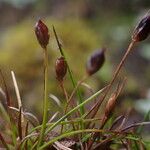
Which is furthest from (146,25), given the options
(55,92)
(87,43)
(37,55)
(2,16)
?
(2,16)

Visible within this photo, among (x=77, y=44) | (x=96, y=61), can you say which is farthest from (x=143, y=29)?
(x=77, y=44)

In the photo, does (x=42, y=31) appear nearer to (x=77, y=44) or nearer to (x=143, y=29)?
(x=143, y=29)

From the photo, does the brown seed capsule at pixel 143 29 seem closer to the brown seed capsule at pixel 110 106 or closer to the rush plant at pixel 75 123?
the rush plant at pixel 75 123

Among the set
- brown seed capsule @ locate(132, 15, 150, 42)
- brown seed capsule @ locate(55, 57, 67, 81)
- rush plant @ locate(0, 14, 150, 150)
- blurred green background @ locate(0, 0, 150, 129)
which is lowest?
blurred green background @ locate(0, 0, 150, 129)

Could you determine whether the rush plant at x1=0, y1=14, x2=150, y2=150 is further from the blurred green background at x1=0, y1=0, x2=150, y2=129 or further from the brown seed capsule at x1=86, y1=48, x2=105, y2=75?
the blurred green background at x1=0, y1=0, x2=150, y2=129

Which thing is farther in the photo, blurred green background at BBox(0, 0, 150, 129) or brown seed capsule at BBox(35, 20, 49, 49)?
blurred green background at BBox(0, 0, 150, 129)

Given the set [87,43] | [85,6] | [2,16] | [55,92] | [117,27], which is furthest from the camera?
[2,16]

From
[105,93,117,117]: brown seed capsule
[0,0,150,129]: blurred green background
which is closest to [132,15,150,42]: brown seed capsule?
[105,93,117,117]: brown seed capsule

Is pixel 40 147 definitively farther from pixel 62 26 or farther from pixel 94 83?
pixel 62 26

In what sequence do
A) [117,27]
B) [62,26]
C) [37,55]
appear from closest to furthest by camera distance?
[37,55]
[62,26]
[117,27]
